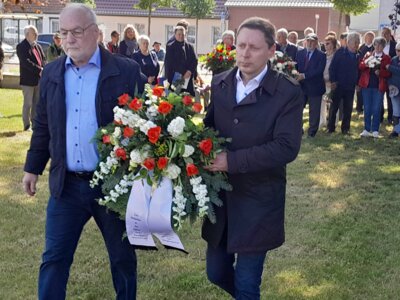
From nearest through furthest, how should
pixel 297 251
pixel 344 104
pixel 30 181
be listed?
pixel 30 181 < pixel 297 251 < pixel 344 104

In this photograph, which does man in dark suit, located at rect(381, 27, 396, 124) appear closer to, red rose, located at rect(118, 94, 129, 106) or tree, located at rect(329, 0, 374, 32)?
red rose, located at rect(118, 94, 129, 106)

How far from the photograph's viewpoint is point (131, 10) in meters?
51.2

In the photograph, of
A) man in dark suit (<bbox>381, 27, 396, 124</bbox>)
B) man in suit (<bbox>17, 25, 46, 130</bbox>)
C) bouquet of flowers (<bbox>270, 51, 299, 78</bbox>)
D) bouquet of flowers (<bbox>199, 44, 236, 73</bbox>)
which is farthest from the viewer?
man in dark suit (<bbox>381, 27, 396, 124</bbox>)

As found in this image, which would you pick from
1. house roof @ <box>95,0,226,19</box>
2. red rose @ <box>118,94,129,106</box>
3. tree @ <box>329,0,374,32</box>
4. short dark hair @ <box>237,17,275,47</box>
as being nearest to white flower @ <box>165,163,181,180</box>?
red rose @ <box>118,94,129,106</box>

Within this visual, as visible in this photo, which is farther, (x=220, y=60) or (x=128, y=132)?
(x=220, y=60)

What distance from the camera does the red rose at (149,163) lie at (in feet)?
11.8

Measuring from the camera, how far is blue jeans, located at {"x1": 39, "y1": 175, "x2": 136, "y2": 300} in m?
4.17

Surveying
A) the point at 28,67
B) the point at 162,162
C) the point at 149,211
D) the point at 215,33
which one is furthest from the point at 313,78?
the point at 215,33

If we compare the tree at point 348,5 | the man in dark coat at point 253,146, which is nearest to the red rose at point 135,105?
the man in dark coat at point 253,146

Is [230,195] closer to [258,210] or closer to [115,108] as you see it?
[258,210]

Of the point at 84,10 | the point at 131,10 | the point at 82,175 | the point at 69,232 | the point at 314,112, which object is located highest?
the point at 131,10

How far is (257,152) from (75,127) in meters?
1.18

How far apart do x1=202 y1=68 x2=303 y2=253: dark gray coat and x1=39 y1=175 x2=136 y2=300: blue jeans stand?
0.68 m

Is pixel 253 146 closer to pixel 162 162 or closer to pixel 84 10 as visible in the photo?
pixel 162 162
